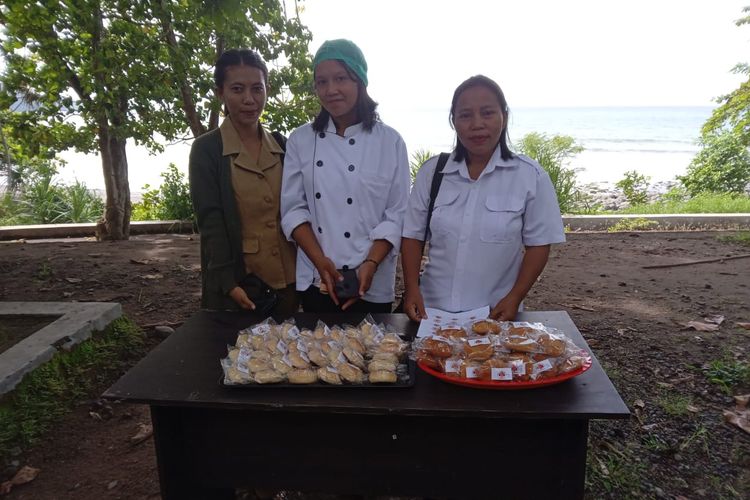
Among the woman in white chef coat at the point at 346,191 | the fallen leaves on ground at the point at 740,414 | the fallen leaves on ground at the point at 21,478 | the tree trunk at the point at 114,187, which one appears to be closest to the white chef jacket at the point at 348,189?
the woman in white chef coat at the point at 346,191

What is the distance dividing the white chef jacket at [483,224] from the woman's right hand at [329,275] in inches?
14.5

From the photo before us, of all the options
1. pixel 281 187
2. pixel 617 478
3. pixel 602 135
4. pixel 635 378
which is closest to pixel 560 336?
pixel 617 478

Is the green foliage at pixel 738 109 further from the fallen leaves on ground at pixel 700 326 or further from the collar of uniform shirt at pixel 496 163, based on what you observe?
the collar of uniform shirt at pixel 496 163

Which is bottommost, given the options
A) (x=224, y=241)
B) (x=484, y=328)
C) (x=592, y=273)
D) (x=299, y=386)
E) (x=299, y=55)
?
(x=592, y=273)

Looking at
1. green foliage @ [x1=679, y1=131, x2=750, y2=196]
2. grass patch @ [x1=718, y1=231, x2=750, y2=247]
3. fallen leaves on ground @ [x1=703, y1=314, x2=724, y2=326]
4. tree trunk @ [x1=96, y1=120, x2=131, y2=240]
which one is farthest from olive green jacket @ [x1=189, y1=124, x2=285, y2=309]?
green foliage @ [x1=679, y1=131, x2=750, y2=196]

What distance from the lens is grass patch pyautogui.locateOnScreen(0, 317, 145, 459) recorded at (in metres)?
2.83

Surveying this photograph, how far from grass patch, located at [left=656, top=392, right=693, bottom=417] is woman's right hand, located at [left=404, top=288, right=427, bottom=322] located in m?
1.83

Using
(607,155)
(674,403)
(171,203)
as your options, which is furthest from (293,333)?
(607,155)

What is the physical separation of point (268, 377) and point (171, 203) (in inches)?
330

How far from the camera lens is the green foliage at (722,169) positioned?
1184cm

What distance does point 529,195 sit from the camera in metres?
2.19

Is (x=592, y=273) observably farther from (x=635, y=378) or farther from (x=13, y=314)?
(x=13, y=314)

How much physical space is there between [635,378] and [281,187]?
105 inches

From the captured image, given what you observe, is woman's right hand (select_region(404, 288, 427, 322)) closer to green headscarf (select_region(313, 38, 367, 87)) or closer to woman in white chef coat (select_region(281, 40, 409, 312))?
woman in white chef coat (select_region(281, 40, 409, 312))
